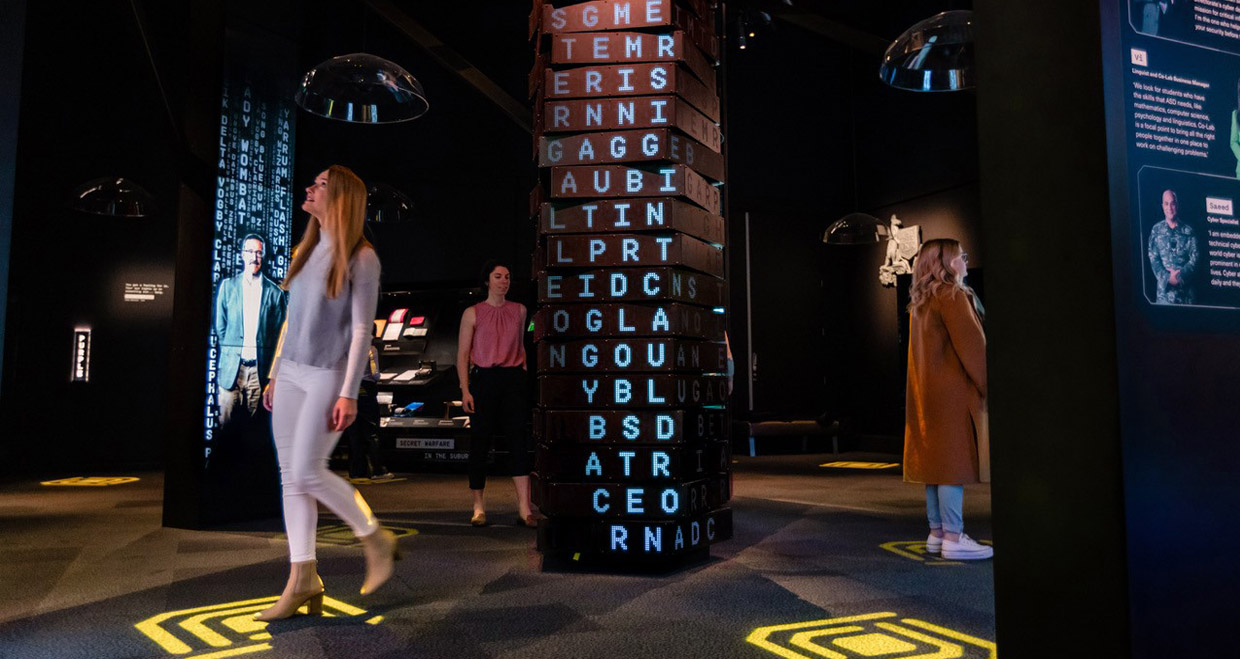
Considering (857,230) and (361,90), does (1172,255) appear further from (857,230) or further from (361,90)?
(857,230)

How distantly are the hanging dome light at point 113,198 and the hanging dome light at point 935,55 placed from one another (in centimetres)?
637

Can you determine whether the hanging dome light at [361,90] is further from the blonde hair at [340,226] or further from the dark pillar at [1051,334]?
the dark pillar at [1051,334]

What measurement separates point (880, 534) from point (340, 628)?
3.08m

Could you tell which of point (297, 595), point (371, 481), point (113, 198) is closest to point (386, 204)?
point (113, 198)

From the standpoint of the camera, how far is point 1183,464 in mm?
1637

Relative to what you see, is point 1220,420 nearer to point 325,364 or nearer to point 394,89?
point 325,364

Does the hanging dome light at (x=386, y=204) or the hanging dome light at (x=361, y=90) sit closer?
the hanging dome light at (x=361, y=90)

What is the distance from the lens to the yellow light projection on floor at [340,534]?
15.0 feet

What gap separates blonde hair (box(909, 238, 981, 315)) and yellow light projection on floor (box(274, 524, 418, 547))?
3.00 metres

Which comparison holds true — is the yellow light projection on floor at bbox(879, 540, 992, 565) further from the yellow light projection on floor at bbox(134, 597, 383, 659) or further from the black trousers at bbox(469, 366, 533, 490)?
the yellow light projection on floor at bbox(134, 597, 383, 659)

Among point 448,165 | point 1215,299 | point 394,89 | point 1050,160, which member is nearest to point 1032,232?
point 1050,160

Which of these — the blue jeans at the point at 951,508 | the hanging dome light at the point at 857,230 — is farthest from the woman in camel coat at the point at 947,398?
the hanging dome light at the point at 857,230

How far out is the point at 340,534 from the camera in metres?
4.88

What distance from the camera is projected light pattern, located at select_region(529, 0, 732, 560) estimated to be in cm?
373
